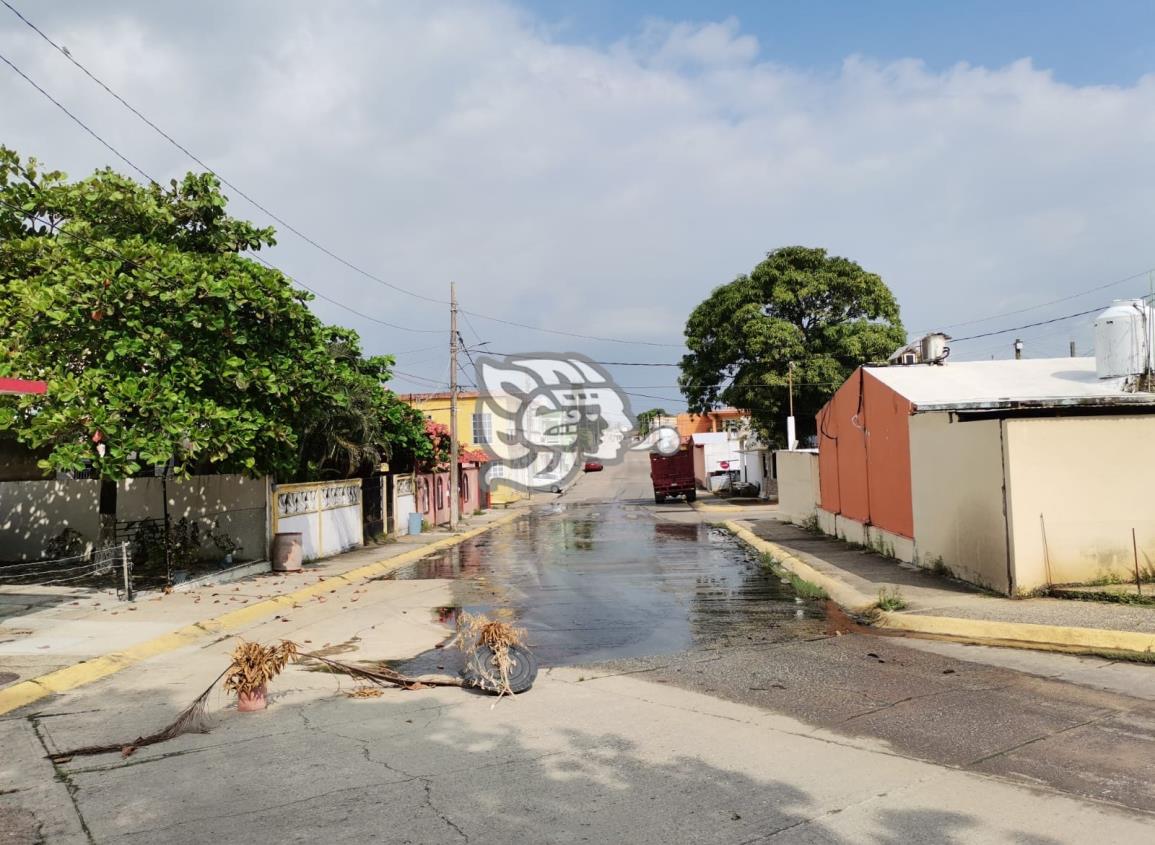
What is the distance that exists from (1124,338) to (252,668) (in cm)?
1500

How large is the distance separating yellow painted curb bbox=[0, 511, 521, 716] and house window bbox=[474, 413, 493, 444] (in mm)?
45084

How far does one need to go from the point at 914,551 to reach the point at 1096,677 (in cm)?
725

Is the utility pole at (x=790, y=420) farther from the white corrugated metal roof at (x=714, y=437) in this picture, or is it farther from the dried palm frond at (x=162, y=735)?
the dried palm frond at (x=162, y=735)

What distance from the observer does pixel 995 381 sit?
15.7m

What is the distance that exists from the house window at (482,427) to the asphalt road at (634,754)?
2113 inches

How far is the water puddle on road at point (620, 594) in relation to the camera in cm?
973

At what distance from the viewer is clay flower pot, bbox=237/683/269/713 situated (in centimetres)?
692

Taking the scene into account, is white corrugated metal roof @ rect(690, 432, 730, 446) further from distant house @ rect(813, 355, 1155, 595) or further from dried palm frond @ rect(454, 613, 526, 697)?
dried palm frond @ rect(454, 613, 526, 697)

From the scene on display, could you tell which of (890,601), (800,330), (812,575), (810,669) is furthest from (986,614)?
(800,330)

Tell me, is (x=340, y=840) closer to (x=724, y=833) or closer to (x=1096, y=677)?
(x=724, y=833)

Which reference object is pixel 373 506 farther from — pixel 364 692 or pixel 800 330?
pixel 800 330

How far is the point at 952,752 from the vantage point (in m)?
5.45

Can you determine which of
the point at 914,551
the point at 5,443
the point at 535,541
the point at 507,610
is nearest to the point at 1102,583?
the point at 914,551

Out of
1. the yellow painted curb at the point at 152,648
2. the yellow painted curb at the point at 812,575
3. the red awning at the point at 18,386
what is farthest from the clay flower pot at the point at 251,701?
the yellow painted curb at the point at 812,575
